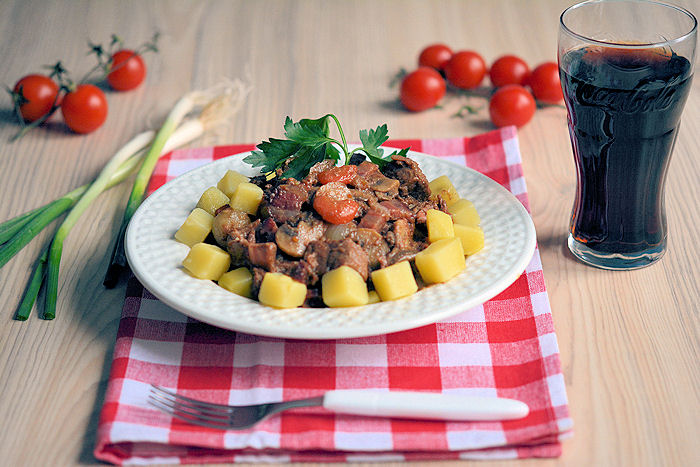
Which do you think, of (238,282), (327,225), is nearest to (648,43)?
(327,225)

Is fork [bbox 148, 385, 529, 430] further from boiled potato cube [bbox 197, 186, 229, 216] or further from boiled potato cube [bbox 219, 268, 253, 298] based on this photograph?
boiled potato cube [bbox 197, 186, 229, 216]

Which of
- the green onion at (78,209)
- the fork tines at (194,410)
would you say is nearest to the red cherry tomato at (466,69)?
the green onion at (78,209)

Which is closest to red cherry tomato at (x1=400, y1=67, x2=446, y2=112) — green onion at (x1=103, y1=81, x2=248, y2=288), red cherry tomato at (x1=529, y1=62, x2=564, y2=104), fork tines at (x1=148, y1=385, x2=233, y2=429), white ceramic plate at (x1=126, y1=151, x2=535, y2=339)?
red cherry tomato at (x1=529, y1=62, x2=564, y2=104)

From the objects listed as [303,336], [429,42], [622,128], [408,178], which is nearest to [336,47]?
[429,42]

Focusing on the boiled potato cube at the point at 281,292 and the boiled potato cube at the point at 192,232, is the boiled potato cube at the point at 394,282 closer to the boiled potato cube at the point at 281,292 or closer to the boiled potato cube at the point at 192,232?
the boiled potato cube at the point at 281,292

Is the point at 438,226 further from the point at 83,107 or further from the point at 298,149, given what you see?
the point at 83,107

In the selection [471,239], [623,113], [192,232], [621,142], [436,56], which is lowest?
[436,56]
